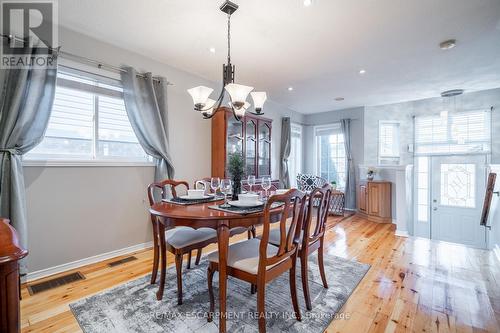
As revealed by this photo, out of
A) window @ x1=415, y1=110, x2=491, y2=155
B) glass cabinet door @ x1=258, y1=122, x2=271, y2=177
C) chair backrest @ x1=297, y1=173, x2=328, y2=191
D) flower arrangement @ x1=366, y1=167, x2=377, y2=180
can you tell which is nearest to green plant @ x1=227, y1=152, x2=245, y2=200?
glass cabinet door @ x1=258, y1=122, x2=271, y2=177

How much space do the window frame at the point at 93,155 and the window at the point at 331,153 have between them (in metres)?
4.56

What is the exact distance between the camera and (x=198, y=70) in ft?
11.3

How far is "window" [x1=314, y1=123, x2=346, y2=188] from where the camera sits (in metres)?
5.96

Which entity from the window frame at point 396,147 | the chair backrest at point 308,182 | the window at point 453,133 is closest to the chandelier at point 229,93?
the chair backrest at point 308,182

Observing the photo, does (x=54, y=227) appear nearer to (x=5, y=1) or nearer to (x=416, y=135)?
(x=5, y=1)

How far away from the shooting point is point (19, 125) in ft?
6.86

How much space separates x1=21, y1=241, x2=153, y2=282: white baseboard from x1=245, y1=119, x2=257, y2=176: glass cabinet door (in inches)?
74.5

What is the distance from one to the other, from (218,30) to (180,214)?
6.35 feet

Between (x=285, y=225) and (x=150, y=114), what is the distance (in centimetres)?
231


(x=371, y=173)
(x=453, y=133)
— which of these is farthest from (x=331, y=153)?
(x=453, y=133)

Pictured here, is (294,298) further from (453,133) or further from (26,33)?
(453,133)

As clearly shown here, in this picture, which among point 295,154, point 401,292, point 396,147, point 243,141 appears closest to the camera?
point 401,292

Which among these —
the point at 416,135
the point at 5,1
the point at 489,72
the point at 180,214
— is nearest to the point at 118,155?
the point at 5,1

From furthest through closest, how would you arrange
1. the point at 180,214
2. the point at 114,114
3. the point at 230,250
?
the point at 114,114, the point at 230,250, the point at 180,214
